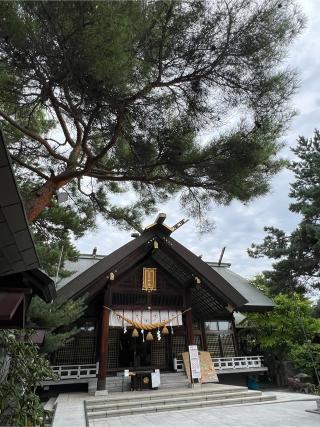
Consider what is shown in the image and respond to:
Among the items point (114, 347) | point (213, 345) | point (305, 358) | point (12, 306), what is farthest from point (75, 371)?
point (12, 306)

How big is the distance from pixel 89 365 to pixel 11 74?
9.47 metres

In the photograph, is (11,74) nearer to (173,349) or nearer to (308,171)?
(173,349)

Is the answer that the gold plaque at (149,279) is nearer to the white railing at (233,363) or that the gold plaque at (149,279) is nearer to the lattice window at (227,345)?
the white railing at (233,363)

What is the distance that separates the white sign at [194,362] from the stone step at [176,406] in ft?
6.33

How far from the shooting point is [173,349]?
12.6m

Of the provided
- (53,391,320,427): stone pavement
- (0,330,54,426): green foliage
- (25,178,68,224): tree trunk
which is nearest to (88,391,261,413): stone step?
(53,391,320,427): stone pavement

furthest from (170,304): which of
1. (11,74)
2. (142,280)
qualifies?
A: (11,74)

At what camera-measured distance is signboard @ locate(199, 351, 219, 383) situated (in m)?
10.9

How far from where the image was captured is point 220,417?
21.9ft

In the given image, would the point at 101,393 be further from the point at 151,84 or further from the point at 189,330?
the point at 151,84

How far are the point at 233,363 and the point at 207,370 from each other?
6.03 feet

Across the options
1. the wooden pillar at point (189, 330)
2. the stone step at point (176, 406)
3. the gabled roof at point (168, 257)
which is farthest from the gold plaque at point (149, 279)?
the stone step at point (176, 406)

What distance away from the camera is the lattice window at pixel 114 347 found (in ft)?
38.3

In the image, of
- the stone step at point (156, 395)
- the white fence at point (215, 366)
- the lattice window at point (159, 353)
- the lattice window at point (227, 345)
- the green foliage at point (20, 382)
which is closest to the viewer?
the green foliage at point (20, 382)
